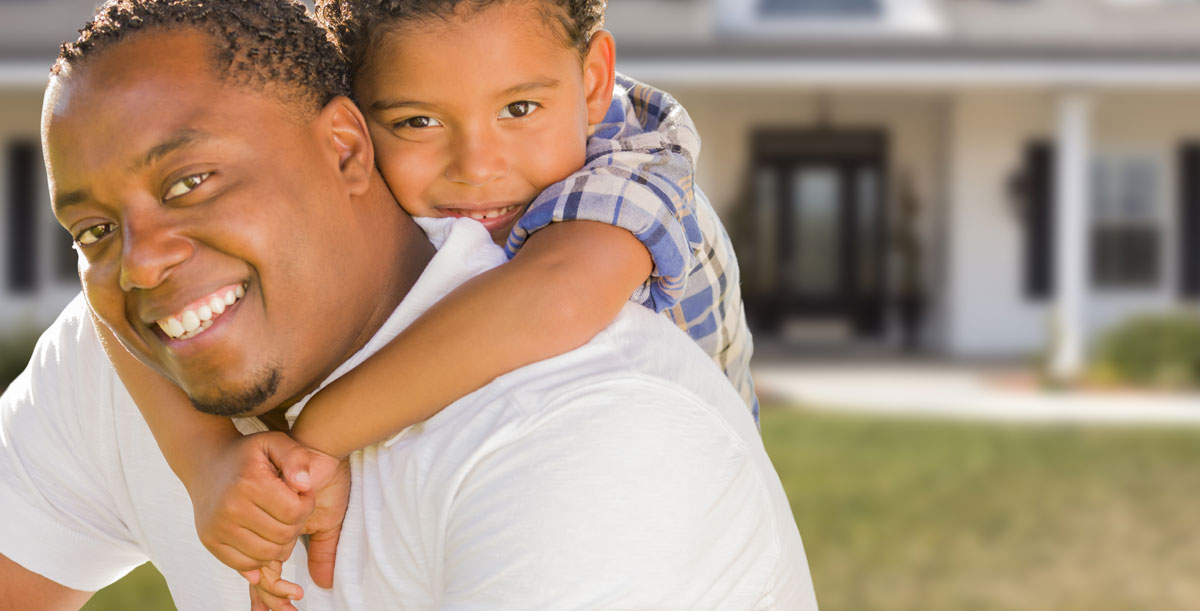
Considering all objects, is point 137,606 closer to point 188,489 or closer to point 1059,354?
point 188,489

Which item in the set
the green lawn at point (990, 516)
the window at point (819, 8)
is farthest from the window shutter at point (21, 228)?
the green lawn at point (990, 516)

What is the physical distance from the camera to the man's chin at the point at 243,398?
163cm

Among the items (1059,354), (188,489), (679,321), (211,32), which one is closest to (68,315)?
(188,489)

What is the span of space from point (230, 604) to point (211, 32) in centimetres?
78

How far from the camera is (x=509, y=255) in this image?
185cm

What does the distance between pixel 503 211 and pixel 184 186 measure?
1.94 feet

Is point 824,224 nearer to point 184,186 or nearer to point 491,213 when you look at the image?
point 491,213


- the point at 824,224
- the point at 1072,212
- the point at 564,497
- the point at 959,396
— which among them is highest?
the point at 564,497

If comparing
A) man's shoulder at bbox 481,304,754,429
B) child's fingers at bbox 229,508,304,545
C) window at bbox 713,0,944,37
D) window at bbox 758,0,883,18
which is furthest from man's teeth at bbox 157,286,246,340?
window at bbox 758,0,883,18

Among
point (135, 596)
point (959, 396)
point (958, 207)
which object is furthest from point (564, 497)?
point (958, 207)

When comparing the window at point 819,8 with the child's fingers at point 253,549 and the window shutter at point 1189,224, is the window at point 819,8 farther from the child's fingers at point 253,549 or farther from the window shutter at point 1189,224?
the child's fingers at point 253,549

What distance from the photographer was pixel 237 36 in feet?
5.42

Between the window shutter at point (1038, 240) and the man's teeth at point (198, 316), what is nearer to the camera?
the man's teeth at point (198, 316)

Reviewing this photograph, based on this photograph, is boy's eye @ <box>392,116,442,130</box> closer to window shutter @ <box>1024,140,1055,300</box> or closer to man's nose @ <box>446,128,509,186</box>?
man's nose @ <box>446,128,509,186</box>
